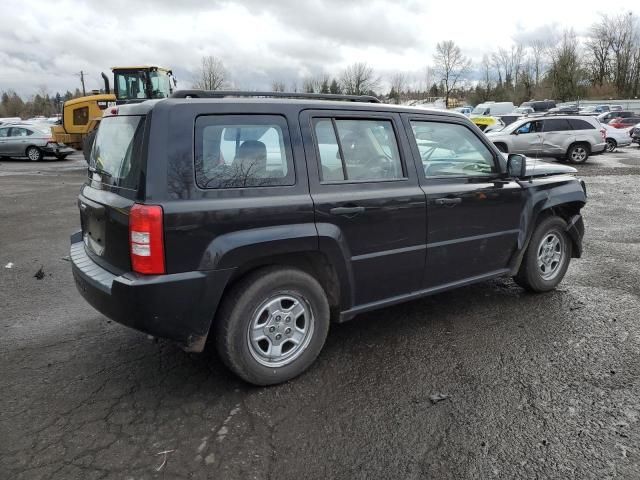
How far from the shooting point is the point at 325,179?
3301 mm

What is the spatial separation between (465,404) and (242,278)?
161 centimetres

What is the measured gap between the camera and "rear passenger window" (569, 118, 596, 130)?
17859 mm

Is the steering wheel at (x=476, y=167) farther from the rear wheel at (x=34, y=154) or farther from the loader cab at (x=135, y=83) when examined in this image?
the rear wheel at (x=34, y=154)

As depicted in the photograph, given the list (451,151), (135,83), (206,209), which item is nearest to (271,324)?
(206,209)

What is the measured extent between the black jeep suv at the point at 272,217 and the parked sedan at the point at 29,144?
21035 mm

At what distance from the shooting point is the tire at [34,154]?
2203 cm

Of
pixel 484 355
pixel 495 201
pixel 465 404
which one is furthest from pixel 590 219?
pixel 465 404

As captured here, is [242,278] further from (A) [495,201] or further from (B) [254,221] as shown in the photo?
(A) [495,201]

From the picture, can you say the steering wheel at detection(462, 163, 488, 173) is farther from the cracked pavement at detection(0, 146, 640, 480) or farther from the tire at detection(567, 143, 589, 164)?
the tire at detection(567, 143, 589, 164)

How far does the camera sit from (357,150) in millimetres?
3512

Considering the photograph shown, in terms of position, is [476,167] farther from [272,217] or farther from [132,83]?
[132,83]

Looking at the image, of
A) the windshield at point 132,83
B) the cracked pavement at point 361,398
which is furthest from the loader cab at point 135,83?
the cracked pavement at point 361,398

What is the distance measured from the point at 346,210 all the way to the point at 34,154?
2334 cm

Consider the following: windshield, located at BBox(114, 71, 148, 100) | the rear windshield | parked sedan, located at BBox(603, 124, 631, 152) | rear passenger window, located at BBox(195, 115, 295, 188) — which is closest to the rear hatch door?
the rear windshield
